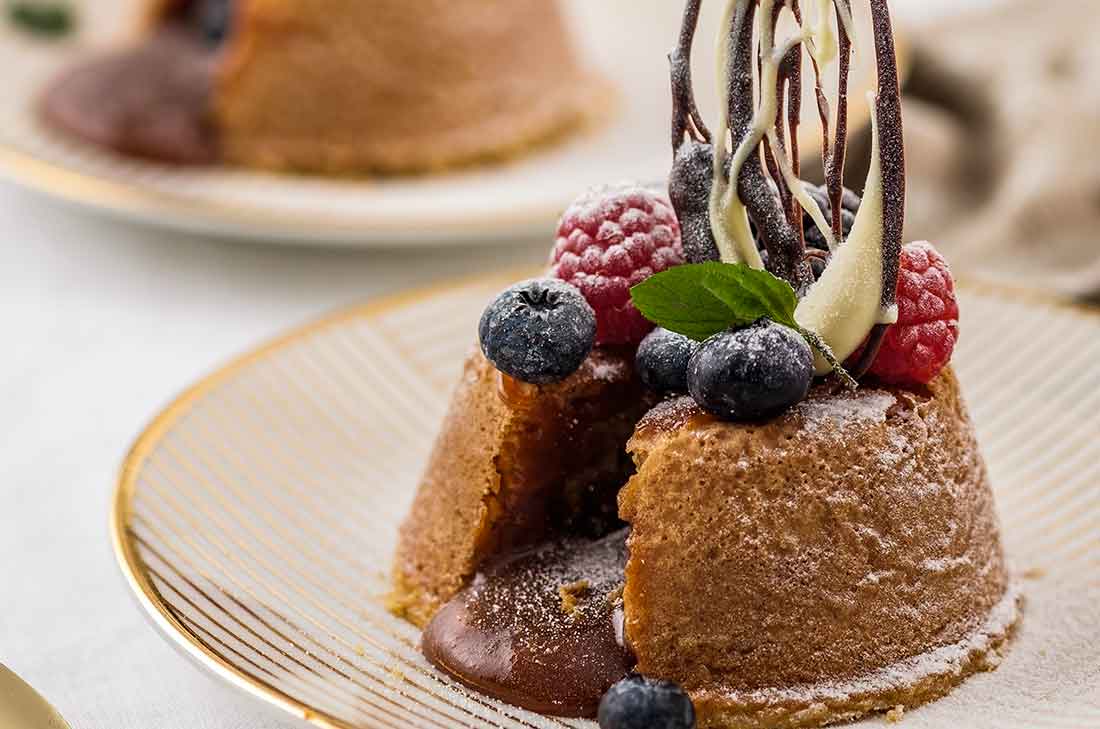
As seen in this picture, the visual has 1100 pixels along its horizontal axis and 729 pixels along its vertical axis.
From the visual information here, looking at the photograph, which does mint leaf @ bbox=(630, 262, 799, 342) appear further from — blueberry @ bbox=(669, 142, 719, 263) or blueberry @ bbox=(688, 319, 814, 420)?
blueberry @ bbox=(669, 142, 719, 263)

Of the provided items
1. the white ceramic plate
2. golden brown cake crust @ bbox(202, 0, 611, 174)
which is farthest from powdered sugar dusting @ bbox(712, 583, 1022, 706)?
golden brown cake crust @ bbox(202, 0, 611, 174)

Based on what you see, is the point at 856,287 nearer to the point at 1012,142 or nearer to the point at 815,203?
the point at 815,203

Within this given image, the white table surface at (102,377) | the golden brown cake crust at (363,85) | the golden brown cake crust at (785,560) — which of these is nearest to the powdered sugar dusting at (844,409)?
the golden brown cake crust at (785,560)

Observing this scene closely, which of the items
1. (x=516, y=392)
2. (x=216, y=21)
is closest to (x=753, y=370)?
(x=516, y=392)

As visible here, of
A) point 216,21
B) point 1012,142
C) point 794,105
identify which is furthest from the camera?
point 216,21

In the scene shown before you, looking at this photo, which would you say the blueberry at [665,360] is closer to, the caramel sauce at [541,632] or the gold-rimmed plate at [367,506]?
the caramel sauce at [541,632]

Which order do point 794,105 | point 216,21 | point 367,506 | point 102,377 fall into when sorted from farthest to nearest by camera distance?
1. point 216,21
2. point 102,377
3. point 367,506
4. point 794,105

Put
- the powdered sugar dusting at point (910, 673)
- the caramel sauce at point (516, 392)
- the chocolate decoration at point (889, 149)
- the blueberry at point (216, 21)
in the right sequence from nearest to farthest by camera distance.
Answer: the chocolate decoration at point (889, 149) → the powdered sugar dusting at point (910, 673) → the caramel sauce at point (516, 392) → the blueberry at point (216, 21)
